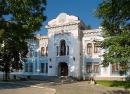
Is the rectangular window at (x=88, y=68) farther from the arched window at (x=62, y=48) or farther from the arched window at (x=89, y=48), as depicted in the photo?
the arched window at (x=62, y=48)

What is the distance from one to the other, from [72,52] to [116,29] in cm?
1799

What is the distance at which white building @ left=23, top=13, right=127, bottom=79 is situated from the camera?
4453 centimetres

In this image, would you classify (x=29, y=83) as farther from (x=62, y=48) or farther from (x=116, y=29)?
(x=116, y=29)

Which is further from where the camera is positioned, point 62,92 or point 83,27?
point 83,27

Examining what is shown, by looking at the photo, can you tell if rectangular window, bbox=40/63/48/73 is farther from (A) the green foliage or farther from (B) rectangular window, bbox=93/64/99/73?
(A) the green foliage

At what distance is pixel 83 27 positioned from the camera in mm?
47562

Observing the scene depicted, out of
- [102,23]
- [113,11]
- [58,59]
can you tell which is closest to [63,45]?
[58,59]

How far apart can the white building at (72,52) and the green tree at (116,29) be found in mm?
15012

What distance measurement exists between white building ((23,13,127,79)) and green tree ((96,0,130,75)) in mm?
15012

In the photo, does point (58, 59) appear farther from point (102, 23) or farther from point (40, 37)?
point (102, 23)

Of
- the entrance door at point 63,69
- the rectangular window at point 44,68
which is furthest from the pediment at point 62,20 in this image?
the rectangular window at point 44,68

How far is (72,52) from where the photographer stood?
45344mm

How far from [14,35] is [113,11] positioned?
9.47 m

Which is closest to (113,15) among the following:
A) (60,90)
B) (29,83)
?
(60,90)
